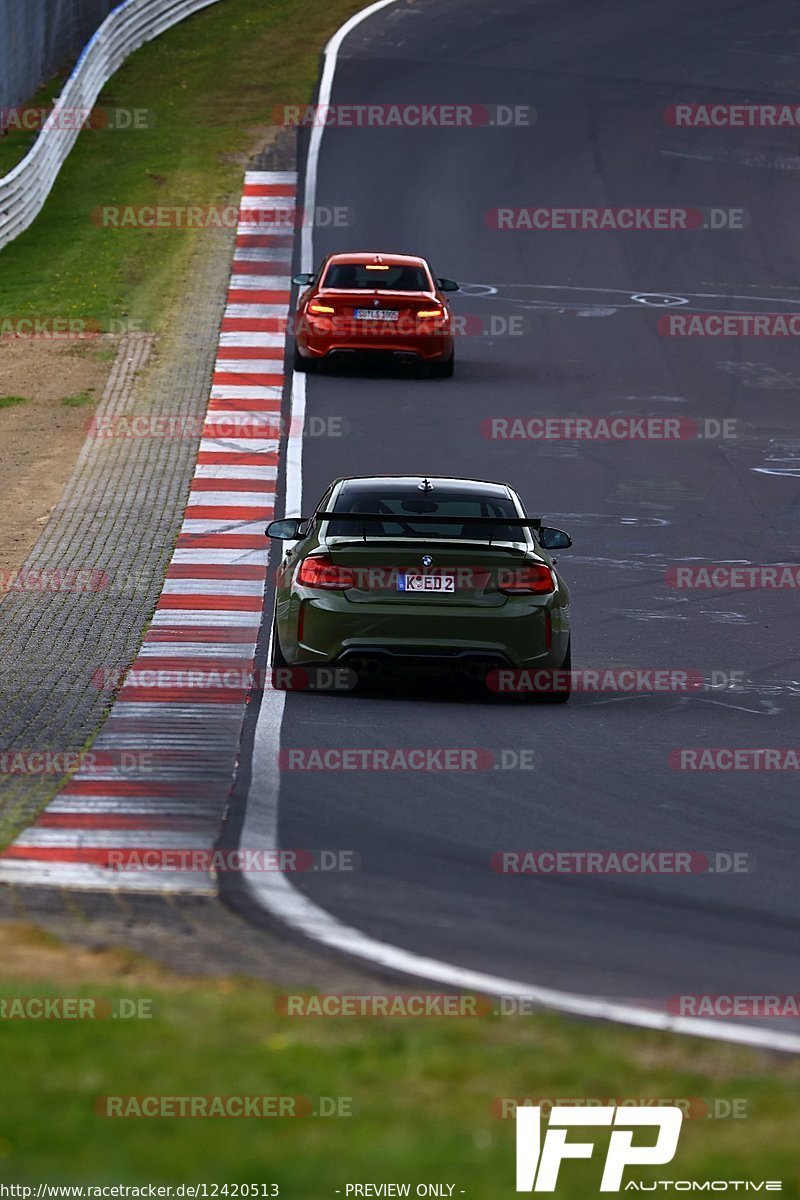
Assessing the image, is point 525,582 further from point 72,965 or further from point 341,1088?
point 341,1088

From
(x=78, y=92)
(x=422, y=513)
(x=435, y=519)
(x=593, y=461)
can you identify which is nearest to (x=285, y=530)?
(x=422, y=513)

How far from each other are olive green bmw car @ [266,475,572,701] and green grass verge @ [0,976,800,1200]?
5667 millimetres

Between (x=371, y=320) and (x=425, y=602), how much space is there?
533 inches

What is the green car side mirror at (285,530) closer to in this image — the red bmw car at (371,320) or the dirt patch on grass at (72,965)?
the dirt patch on grass at (72,965)

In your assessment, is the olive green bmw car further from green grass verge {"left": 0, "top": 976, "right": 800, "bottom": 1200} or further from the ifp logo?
the ifp logo

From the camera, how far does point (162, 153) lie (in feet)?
129

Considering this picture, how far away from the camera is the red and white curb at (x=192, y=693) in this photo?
8.78m

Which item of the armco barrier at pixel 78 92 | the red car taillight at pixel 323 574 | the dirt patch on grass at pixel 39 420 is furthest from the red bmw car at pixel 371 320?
the red car taillight at pixel 323 574

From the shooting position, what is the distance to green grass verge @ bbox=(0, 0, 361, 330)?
102 ft

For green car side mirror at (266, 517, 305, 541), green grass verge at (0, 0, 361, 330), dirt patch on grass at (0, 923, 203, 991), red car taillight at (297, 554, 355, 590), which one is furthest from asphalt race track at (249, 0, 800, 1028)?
green grass verge at (0, 0, 361, 330)

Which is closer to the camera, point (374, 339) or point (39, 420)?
point (39, 420)

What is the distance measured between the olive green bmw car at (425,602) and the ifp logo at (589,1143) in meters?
6.86

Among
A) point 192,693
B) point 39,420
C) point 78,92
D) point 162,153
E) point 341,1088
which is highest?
point 78,92

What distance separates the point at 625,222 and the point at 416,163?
17.4ft
